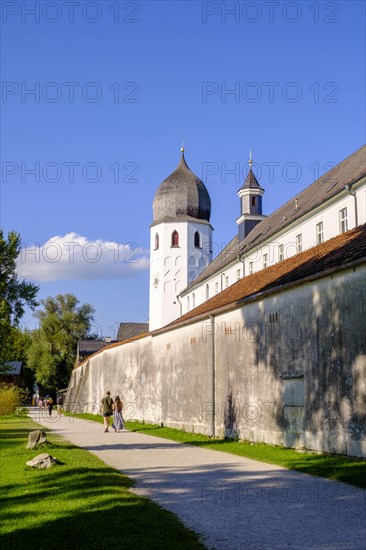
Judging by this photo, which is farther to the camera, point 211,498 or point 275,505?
point 211,498

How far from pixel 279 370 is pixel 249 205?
38.5m

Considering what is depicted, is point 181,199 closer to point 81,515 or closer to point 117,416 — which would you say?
point 117,416

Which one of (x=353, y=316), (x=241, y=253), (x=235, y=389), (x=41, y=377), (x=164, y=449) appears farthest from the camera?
(x=41, y=377)

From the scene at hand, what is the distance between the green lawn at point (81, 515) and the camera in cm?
639

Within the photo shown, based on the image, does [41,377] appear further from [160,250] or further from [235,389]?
[235,389]

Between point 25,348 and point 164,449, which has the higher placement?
point 25,348

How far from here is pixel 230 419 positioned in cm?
2067

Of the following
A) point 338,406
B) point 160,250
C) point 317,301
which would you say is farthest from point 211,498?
point 160,250

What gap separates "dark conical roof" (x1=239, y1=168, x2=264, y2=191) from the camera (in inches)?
2237

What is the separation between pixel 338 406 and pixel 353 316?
1975 millimetres

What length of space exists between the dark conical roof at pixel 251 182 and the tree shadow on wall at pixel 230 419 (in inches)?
1482

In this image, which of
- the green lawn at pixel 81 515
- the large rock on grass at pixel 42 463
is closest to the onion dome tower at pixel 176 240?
the large rock on grass at pixel 42 463

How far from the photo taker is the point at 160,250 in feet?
204

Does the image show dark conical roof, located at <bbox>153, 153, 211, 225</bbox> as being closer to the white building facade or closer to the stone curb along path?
the white building facade
